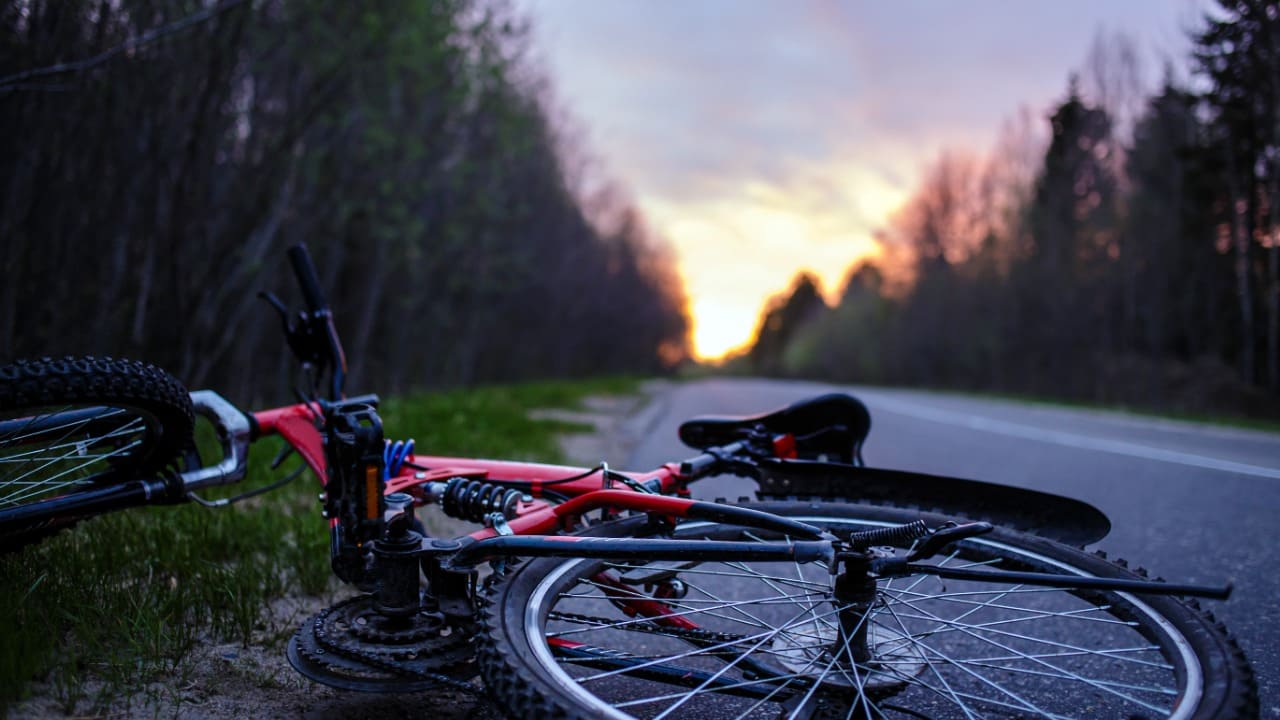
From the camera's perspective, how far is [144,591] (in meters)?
2.71

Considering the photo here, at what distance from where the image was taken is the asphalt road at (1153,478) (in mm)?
3717

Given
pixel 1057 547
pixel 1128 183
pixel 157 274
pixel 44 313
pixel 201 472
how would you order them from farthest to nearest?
1. pixel 1128 183
2. pixel 157 274
3. pixel 44 313
4. pixel 201 472
5. pixel 1057 547

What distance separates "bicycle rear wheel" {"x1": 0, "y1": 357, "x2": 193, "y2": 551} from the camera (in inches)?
82.4

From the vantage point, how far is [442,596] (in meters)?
2.15

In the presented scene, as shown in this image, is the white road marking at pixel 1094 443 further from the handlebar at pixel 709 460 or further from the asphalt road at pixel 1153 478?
the handlebar at pixel 709 460

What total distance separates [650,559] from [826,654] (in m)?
0.46

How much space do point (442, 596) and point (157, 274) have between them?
21.2ft

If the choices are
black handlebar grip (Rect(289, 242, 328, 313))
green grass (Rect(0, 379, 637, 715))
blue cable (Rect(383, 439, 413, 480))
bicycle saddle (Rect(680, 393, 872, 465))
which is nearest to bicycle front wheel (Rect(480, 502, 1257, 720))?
bicycle saddle (Rect(680, 393, 872, 465))

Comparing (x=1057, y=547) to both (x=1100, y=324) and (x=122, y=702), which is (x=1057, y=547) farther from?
(x=1100, y=324)

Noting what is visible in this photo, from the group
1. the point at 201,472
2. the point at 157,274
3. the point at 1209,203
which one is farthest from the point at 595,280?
the point at 201,472

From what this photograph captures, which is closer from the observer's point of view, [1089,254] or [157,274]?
[157,274]

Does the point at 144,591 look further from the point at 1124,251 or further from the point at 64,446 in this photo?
the point at 1124,251

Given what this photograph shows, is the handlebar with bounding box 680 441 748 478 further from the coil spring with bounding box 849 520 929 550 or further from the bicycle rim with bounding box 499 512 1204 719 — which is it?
the coil spring with bounding box 849 520 929 550

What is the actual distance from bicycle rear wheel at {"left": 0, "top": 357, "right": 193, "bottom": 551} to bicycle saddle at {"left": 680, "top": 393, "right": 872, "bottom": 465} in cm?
166
